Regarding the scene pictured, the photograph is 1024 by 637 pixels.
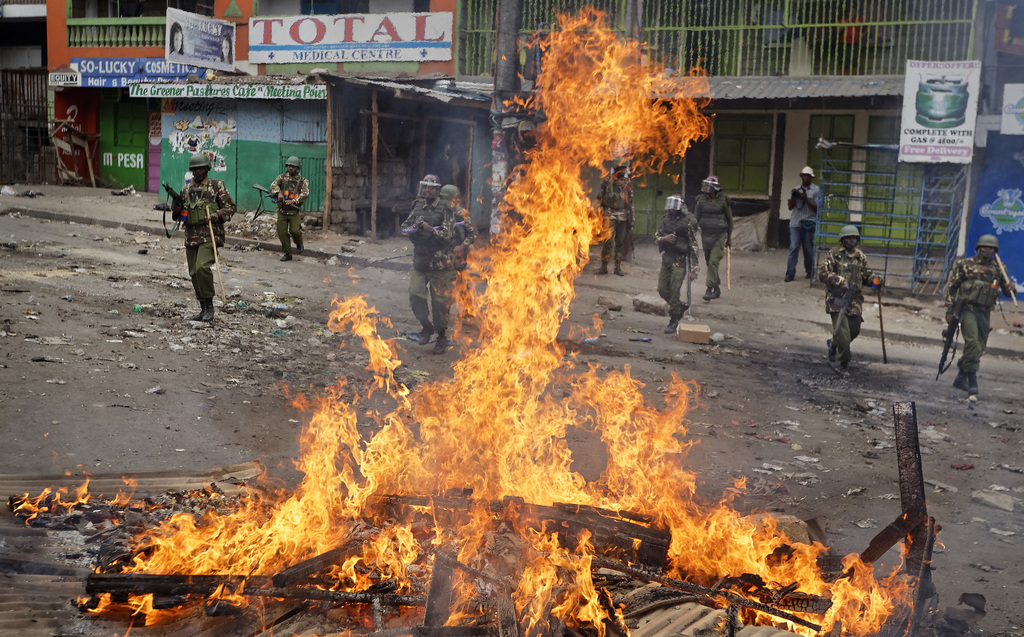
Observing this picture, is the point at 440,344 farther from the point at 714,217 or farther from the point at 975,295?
the point at 714,217

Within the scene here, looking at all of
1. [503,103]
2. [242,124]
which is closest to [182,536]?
[503,103]

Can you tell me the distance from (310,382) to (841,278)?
5.75 meters

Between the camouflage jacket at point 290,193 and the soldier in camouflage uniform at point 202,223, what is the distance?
484 cm

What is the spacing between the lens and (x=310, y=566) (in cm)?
401

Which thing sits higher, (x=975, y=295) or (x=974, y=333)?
(x=975, y=295)

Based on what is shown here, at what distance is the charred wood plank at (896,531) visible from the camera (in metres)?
4.12

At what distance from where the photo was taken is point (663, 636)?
3.69 m

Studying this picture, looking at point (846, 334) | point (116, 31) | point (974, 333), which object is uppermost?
point (116, 31)

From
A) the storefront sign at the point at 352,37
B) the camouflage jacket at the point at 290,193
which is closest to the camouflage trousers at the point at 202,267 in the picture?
the camouflage jacket at the point at 290,193

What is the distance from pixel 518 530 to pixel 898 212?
1600 cm

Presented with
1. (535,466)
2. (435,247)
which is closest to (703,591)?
(535,466)

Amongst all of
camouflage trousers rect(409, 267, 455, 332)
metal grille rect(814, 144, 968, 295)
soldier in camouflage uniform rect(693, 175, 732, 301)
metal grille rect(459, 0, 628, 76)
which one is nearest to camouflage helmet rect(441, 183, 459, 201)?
camouflage trousers rect(409, 267, 455, 332)

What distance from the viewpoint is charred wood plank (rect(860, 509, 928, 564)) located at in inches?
162

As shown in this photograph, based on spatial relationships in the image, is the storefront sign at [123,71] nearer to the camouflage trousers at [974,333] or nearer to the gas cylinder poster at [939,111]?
the gas cylinder poster at [939,111]
